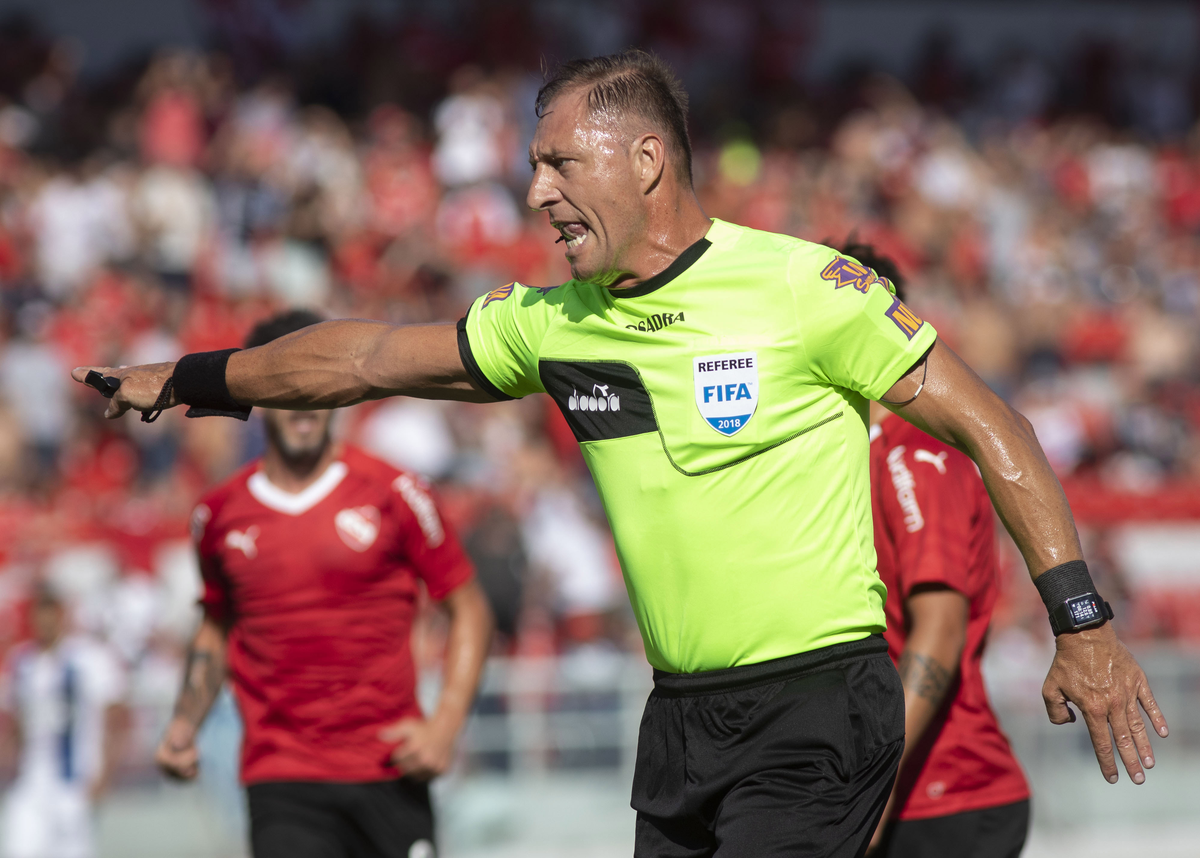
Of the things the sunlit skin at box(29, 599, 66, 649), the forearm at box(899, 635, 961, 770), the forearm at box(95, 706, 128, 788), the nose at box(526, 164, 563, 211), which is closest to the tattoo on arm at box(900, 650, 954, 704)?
the forearm at box(899, 635, 961, 770)

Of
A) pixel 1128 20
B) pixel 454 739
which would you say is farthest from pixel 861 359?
pixel 1128 20

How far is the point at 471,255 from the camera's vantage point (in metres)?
13.8

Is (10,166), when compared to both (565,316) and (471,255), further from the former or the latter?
(565,316)

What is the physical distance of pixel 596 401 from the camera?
348cm

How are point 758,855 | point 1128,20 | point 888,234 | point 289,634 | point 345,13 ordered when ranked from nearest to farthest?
point 758,855, point 289,634, point 888,234, point 345,13, point 1128,20

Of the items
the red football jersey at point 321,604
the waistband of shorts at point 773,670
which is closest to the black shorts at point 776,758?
the waistband of shorts at point 773,670

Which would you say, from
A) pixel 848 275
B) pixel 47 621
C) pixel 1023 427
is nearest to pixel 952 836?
pixel 1023 427

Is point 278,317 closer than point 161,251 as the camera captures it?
Yes

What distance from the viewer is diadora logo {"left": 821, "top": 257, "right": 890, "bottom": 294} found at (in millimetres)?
3260

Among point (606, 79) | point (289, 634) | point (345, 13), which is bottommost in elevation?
point (289, 634)

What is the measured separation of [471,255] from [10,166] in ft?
14.4

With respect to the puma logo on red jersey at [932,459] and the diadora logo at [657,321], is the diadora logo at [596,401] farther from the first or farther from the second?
the puma logo on red jersey at [932,459]

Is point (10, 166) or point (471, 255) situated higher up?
point (10, 166)

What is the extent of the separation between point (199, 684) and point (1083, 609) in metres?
3.59
